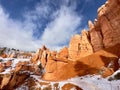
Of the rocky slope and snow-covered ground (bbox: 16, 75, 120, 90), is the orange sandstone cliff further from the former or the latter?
snow-covered ground (bbox: 16, 75, 120, 90)

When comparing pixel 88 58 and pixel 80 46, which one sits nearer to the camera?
pixel 88 58

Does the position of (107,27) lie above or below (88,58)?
above

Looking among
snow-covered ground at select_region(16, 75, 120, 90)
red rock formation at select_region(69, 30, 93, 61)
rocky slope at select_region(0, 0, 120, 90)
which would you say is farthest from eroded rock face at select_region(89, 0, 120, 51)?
snow-covered ground at select_region(16, 75, 120, 90)

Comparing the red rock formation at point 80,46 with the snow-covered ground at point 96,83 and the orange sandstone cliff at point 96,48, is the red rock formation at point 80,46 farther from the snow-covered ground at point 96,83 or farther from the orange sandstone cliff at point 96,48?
the snow-covered ground at point 96,83

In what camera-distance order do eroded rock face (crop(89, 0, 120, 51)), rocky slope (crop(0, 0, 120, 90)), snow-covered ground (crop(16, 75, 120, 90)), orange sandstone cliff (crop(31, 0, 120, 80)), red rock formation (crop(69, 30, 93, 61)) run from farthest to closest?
red rock formation (crop(69, 30, 93, 61)) → eroded rock face (crop(89, 0, 120, 51)) → orange sandstone cliff (crop(31, 0, 120, 80)) → rocky slope (crop(0, 0, 120, 90)) → snow-covered ground (crop(16, 75, 120, 90))

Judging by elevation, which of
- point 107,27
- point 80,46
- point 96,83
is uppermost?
point 107,27

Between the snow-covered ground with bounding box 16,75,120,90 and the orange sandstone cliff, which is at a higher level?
the orange sandstone cliff

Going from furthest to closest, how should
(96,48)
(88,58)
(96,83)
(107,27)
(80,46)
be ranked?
(80,46) → (96,48) → (107,27) → (88,58) → (96,83)

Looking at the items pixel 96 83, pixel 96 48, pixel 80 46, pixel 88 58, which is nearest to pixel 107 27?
pixel 96 48

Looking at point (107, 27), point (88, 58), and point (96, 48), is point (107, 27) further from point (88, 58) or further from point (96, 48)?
point (88, 58)

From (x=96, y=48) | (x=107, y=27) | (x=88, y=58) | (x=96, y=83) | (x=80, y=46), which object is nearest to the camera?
(x=96, y=83)

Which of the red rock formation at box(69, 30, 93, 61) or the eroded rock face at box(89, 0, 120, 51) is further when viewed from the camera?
the red rock formation at box(69, 30, 93, 61)

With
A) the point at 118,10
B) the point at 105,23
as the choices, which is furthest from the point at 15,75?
the point at 118,10

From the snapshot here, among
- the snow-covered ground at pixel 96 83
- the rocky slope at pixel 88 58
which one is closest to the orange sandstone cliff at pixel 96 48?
the rocky slope at pixel 88 58
